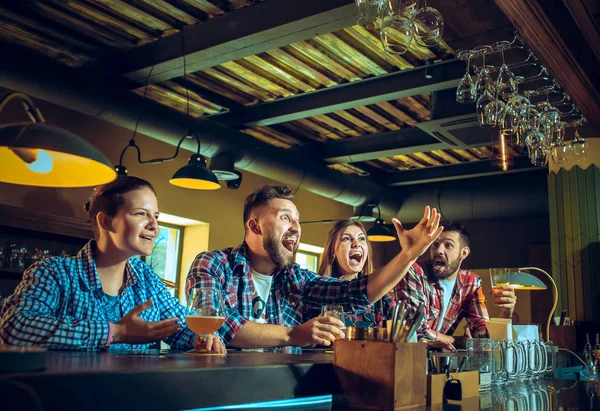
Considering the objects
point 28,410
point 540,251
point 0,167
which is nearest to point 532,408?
point 28,410

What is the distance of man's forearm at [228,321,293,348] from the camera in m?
2.02

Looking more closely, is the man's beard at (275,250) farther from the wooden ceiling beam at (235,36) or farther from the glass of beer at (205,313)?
the wooden ceiling beam at (235,36)

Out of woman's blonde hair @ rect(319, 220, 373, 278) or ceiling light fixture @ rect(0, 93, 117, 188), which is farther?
woman's blonde hair @ rect(319, 220, 373, 278)

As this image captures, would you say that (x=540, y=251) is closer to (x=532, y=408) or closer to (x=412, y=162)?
(x=412, y=162)

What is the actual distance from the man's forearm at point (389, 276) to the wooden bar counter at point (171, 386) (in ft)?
2.20

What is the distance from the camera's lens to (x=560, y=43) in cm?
297

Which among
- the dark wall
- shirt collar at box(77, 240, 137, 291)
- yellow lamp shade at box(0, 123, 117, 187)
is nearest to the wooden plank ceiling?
yellow lamp shade at box(0, 123, 117, 187)

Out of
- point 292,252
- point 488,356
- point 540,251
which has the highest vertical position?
point 540,251

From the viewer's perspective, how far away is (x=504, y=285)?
297 centimetres

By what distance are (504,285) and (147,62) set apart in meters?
2.99

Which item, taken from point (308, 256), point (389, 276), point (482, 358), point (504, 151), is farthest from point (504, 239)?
point (482, 358)

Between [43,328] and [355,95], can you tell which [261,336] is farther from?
[355,95]

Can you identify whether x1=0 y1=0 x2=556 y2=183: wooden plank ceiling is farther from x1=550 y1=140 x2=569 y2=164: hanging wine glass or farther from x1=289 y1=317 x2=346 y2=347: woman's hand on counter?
x1=289 y1=317 x2=346 y2=347: woman's hand on counter

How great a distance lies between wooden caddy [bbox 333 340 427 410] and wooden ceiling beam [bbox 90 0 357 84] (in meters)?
2.50
